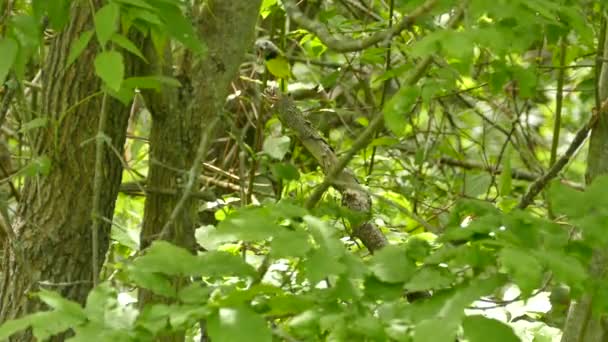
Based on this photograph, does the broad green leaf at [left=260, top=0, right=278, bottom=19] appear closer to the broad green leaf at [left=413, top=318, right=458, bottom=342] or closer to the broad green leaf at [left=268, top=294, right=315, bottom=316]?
the broad green leaf at [left=268, top=294, right=315, bottom=316]

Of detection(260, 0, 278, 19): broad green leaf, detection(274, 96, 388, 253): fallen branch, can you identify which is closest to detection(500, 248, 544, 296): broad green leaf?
detection(274, 96, 388, 253): fallen branch

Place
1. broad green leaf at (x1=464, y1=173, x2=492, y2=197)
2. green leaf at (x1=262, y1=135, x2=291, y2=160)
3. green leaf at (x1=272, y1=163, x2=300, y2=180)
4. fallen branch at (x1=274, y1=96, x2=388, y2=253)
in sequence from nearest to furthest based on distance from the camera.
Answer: fallen branch at (x1=274, y1=96, x2=388, y2=253)
green leaf at (x1=272, y1=163, x2=300, y2=180)
green leaf at (x1=262, y1=135, x2=291, y2=160)
broad green leaf at (x1=464, y1=173, x2=492, y2=197)

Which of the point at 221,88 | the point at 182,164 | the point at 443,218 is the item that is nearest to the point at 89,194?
the point at 182,164

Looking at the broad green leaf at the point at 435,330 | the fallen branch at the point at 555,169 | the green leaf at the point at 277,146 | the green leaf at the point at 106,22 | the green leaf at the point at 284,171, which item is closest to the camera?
the broad green leaf at the point at 435,330

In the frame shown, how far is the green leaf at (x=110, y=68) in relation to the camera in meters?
1.58

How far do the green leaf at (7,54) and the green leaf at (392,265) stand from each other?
25.3 inches

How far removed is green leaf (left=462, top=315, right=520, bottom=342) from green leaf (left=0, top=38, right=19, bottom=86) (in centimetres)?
82

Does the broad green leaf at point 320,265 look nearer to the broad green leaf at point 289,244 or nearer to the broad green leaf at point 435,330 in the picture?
the broad green leaf at point 289,244

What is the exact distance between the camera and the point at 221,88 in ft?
7.72

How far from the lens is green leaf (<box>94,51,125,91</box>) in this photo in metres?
1.58

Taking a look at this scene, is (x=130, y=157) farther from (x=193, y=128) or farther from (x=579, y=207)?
(x=579, y=207)

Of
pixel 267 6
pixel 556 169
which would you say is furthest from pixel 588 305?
pixel 267 6

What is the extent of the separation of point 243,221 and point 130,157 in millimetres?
2401

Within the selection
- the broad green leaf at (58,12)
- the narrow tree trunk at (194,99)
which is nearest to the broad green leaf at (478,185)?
the narrow tree trunk at (194,99)
